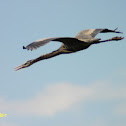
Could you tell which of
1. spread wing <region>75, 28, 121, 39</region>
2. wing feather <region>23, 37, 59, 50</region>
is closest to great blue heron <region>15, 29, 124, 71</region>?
spread wing <region>75, 28, 121, 39</region>

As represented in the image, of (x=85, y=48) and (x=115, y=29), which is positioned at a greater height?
(x=115, y=29)

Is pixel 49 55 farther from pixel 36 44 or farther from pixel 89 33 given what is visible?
pixel 36 44

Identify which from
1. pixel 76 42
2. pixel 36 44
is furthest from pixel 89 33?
pixel 36 44

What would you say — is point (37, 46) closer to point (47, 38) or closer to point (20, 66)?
point (47, 38)

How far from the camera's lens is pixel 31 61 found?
40.9ft

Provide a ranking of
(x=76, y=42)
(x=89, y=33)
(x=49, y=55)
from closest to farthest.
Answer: (x=76, y=42), (x=49, y=55), (x=89, y=33)

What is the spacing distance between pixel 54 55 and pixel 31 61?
1.15 meters

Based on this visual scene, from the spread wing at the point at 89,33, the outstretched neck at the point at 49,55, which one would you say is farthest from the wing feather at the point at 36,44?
the spread wing at the point at 89,33

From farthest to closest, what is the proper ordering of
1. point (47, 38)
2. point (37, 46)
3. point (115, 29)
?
point (115, 29) → point (47, 38) → point (37, 46)

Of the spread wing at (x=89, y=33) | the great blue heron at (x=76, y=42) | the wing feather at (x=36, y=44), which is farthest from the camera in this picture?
the spread wing at (x=89, y=33)

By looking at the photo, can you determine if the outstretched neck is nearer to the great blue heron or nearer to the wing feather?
the great blue heron

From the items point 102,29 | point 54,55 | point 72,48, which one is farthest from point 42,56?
point 102,29

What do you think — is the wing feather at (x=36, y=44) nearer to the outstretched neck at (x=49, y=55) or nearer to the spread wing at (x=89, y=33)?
the outstretched neck at (x=49, y=55)

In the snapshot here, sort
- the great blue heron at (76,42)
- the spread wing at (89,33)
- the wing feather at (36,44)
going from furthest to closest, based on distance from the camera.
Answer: the spread wing at (89,33) < the great blue heron at (76,42) < the wing feather at (36,44)
